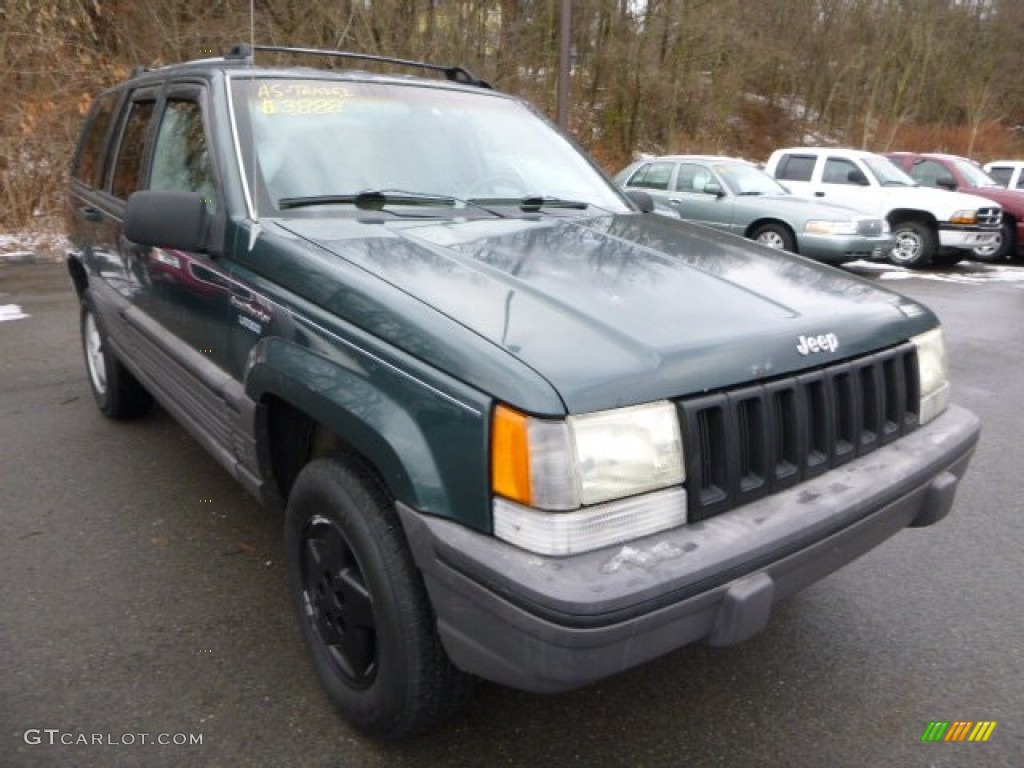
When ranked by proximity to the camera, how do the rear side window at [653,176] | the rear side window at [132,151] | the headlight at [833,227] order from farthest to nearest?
the rear side window at [653,176], the headlight at [833,227], the rear side window at [132,151]

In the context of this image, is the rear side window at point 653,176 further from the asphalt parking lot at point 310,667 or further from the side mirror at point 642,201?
the asphalt parking lot at point 310,667

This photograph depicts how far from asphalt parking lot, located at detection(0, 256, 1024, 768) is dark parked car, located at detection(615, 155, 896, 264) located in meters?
7.54

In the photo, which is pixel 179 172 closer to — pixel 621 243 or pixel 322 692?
pixel 621 243

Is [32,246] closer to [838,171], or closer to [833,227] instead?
[833,227]

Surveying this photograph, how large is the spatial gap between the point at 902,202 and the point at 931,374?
11.1m

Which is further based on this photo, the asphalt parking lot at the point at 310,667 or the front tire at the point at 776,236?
the front tire at the point at 776,236

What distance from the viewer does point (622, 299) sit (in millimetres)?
2189

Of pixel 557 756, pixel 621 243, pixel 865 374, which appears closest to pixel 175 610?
pixel 557 756

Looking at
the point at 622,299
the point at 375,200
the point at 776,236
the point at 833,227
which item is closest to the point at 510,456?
the point at 622,299

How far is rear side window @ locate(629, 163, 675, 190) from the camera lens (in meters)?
12.0

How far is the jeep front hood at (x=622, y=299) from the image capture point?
187 centimetres

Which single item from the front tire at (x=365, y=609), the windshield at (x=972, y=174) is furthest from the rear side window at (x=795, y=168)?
the front tire at (x=365, y=609)

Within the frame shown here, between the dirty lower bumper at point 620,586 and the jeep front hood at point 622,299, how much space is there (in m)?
0.33

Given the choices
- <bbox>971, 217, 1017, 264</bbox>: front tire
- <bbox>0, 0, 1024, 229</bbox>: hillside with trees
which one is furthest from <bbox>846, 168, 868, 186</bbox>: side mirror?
<bbox>0, 0, 1024, 229</bbox>: hillside with trees
